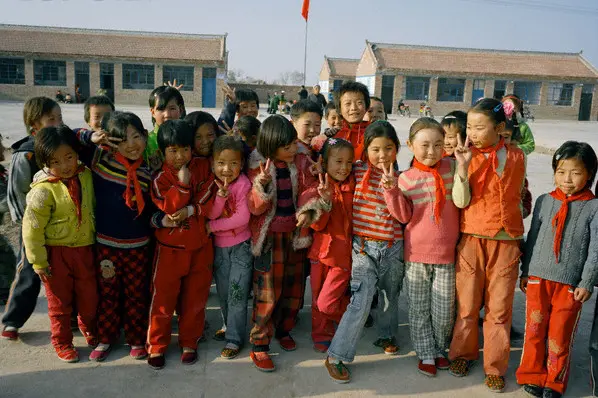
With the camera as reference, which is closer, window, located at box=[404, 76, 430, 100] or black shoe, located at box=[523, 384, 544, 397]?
black shoe, located at box=[523, 384, 544, 397]

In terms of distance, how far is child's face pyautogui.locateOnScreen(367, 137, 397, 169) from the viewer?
2.88 meters

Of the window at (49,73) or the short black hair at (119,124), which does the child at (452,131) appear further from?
the window at (49,73)

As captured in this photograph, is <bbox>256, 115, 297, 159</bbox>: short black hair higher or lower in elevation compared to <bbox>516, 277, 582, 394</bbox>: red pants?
higher

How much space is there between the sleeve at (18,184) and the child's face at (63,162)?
0.37 m

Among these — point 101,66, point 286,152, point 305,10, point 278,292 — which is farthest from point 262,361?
point 101,66

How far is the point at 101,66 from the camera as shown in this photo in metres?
32.6

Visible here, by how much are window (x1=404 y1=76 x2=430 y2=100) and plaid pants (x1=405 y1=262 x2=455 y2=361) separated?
3394cm

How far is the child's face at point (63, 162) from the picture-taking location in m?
2.77

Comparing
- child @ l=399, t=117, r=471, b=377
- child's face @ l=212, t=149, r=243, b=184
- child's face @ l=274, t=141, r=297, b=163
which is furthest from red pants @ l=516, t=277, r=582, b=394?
child's face @ l=212, t=149, r=243, b=184

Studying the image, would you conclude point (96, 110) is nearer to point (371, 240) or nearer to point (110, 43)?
point (371, 240)

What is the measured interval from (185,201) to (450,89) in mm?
35261

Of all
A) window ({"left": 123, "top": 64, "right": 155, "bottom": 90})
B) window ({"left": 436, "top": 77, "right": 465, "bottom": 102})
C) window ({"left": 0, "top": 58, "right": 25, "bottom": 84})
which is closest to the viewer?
window ({"left": 0, "top": 58, "right": 25, "bottom": 84})

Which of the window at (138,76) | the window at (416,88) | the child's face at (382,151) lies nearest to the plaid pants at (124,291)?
the child's face at (382,151)

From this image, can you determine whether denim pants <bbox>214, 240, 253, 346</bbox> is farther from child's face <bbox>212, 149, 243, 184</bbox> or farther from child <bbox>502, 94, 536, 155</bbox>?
child <bbox>502, 94, 536, 155</bbox>
